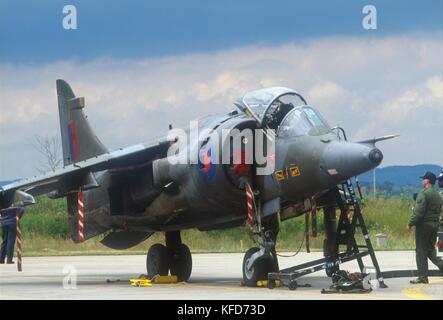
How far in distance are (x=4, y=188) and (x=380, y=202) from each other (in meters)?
20.7

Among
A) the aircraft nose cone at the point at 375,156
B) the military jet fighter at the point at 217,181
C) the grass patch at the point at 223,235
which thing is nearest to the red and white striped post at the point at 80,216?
the military jet fighter at the point at 217,181

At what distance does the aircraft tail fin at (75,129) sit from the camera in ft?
67.5

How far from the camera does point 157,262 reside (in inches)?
725

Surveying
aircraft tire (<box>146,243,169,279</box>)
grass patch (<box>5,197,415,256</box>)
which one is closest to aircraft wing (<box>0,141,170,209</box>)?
aircraft tire (<box>146,243,169,279</box>)

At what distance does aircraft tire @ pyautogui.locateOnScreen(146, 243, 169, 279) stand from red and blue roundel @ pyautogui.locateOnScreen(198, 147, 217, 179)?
2.83 meters

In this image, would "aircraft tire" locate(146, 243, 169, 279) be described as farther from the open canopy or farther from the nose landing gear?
the open canopy

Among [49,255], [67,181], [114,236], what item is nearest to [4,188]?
[67,181]

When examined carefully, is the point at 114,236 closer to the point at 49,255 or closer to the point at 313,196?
the point at 313,196

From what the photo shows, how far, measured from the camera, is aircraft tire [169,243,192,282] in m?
18.6

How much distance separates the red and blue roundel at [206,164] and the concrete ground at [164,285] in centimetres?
186

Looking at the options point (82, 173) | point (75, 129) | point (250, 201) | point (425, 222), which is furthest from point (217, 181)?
point (75, 129)

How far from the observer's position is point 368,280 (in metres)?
→ 14.8
